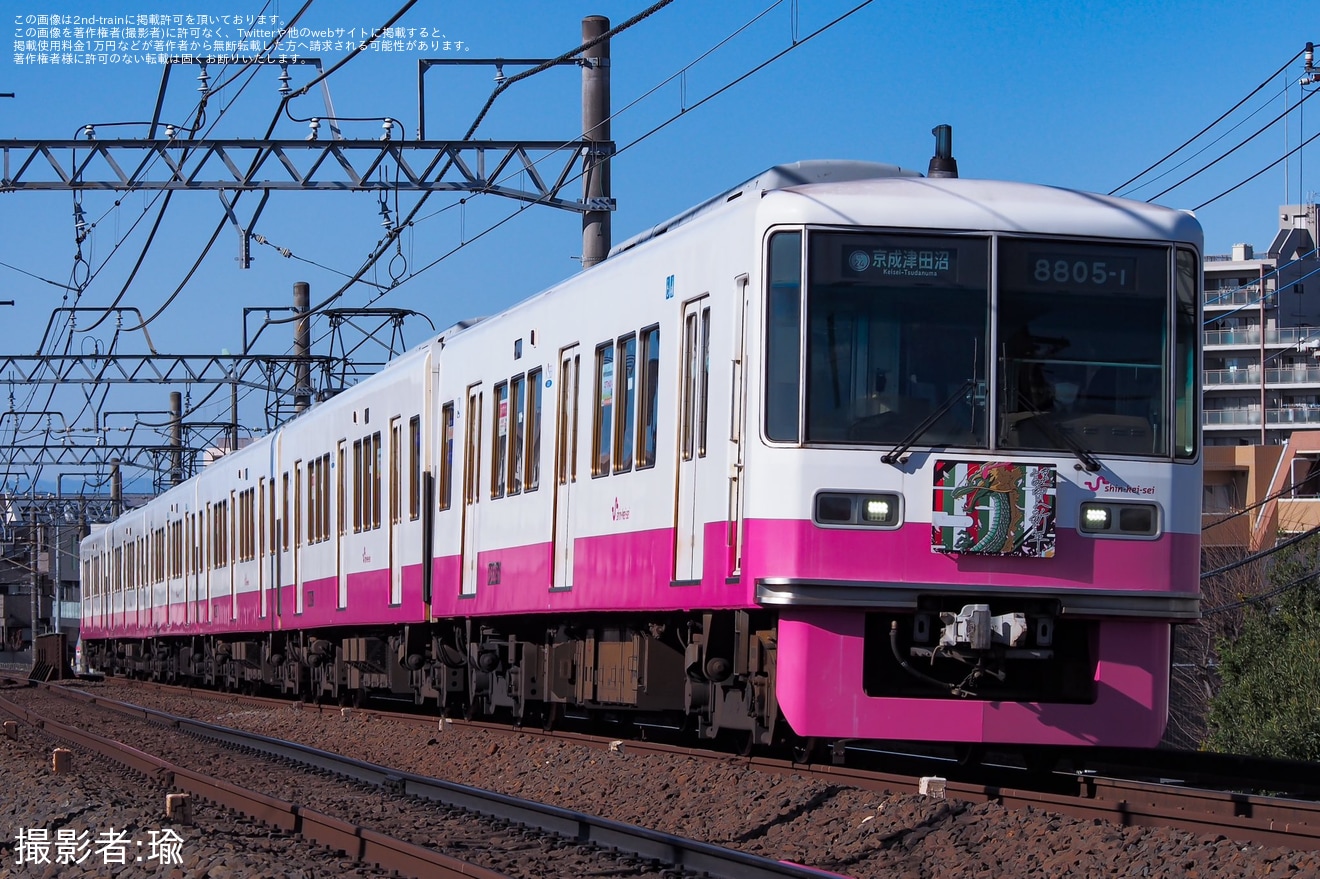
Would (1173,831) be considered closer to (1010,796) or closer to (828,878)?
(1010,796)

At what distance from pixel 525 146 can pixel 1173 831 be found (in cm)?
1174

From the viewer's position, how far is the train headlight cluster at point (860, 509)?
8.77 metres

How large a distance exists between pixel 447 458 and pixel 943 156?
6216mm

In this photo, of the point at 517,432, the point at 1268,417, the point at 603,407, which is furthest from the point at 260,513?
the point at 1268,417

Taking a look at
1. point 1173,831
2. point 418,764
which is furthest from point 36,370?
point 1173,831

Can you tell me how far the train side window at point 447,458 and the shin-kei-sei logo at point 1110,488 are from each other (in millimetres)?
7181

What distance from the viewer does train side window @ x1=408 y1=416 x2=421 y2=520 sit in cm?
1611

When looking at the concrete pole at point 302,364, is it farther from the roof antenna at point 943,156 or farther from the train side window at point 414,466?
the roof antenna at point 943,156

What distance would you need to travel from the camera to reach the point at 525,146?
17656 millimetres

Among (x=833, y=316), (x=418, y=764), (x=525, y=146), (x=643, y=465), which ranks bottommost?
(x=418, y=764)

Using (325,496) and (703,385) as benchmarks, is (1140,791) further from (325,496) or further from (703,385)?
(325,496)

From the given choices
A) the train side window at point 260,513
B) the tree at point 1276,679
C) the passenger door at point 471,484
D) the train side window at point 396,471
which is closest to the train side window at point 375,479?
the train side window at point 396,471

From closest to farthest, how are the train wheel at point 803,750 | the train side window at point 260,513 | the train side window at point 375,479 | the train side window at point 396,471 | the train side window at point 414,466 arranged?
the train wheel at point 803,750, the train side window at point 414,466, the train side window at point 396,471, the train side window at point 375,479, the train side window at point 260,513

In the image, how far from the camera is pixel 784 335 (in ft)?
29.4
